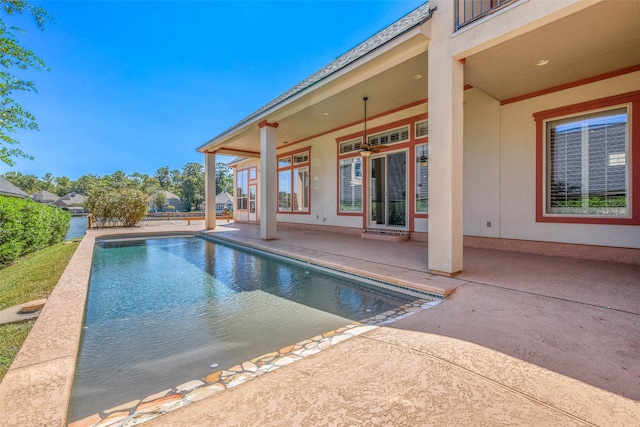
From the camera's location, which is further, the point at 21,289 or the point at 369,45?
the point at 369,45

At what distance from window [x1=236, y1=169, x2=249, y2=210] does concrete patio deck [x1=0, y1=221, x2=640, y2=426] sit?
13650 mm

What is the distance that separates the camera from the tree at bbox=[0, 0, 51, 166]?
469cm

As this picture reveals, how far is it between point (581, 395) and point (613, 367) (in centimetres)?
52

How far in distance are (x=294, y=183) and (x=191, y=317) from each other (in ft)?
30.6

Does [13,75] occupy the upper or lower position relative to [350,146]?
upper

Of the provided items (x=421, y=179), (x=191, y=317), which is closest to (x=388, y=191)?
(x=421, y=179)

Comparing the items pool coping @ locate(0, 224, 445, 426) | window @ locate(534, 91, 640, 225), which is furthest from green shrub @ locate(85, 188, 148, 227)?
window @ locate(534, 91, 640, 225)

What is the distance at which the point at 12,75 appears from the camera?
4996 mm

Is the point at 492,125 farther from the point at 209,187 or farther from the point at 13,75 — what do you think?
the point at 209,187

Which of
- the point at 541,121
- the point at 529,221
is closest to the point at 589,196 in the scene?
the point at 529,221

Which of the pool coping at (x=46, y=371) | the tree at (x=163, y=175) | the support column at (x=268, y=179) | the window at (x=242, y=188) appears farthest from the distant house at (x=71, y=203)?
the pool coping at (x=46, y=371)

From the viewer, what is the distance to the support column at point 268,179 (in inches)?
321

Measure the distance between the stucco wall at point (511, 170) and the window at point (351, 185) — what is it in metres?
3.39

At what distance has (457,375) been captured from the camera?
5.72 ft
